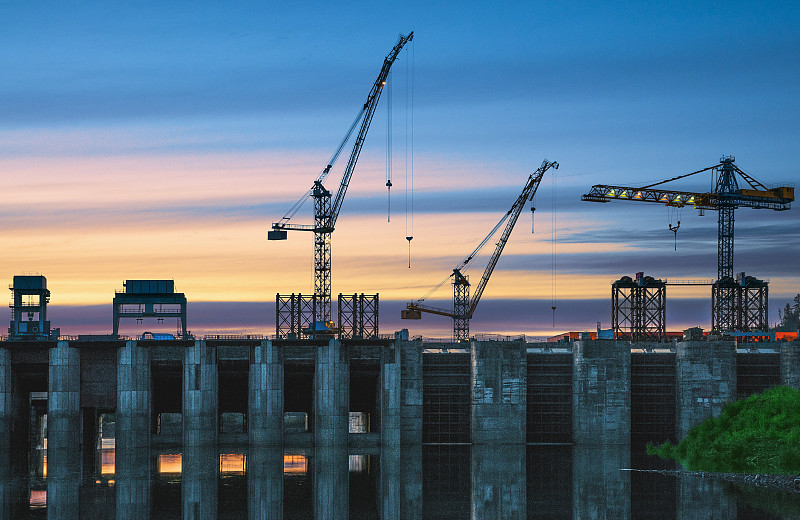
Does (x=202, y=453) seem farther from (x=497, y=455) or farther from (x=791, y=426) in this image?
(x=791, y=426)

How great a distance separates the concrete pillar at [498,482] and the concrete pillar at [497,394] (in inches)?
56.8

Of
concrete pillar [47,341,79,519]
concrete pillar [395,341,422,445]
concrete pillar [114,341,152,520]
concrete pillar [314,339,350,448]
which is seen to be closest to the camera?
concrete pillar [47,341,79,519]

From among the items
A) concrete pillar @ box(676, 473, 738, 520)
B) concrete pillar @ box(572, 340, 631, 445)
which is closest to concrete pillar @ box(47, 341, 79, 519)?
concrete pillar @ box(572, 340, 631, 445)

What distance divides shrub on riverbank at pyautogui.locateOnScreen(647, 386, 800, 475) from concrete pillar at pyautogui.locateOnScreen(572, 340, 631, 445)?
22.2ft

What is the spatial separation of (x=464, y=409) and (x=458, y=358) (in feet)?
17.7

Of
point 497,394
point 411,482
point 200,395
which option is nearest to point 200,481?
point 411,482

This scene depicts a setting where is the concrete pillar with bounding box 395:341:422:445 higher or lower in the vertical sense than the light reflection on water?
higher

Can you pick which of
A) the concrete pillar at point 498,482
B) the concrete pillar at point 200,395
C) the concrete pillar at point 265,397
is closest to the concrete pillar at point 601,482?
the concrete pillar at point 498,482

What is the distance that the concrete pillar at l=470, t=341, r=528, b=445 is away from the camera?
9956 centimetres

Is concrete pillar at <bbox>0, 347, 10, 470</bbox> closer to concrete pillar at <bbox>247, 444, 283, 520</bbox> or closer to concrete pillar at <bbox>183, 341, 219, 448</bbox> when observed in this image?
concrete pillar at <bbox>183, 341, 219, 448</bbox>

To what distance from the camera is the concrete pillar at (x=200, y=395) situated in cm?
9569

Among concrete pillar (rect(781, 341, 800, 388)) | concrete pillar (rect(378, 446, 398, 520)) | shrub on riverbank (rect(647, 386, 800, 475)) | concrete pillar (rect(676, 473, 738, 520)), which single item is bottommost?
concrete pillar (rect(378, 446, 398, 520))

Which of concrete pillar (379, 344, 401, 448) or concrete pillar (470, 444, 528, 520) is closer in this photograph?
concrete pillar (470, 444, 528, 520)

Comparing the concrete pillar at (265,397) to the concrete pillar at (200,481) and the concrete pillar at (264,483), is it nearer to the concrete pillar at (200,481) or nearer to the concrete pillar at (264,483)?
the concrete pillar at (264,483)
